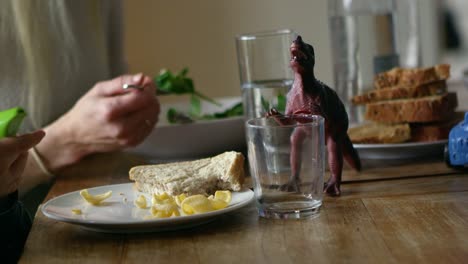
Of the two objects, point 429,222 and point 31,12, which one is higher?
point 31,12

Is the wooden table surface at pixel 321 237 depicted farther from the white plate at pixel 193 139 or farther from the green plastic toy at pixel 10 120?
the white plate at pixel 193 139

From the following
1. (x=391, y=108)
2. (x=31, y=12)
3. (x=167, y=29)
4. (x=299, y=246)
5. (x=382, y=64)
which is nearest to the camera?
(x=299, y=246)

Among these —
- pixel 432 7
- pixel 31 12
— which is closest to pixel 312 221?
pixel 31 12

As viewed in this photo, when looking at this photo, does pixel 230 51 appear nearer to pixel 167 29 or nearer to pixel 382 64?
pixel 167 29

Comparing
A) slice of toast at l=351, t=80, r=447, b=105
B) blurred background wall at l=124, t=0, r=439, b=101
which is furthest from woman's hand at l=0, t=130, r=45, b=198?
blurred background wall at l=124, t=0, r=439, b=101

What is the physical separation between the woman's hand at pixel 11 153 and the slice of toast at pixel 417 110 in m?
0.61

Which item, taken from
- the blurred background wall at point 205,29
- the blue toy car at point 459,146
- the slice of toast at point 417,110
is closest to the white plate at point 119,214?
the blue toy car at point 459,146

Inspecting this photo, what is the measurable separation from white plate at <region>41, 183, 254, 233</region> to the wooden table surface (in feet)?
0.04

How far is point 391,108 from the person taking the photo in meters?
1.37

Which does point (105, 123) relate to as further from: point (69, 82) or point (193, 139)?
point (69, 82)

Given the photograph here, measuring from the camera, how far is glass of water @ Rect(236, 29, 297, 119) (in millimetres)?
1304

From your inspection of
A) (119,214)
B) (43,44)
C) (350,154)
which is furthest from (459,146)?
(43,44)

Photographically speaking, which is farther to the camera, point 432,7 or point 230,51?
point 432,7

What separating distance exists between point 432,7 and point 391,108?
2760mm
